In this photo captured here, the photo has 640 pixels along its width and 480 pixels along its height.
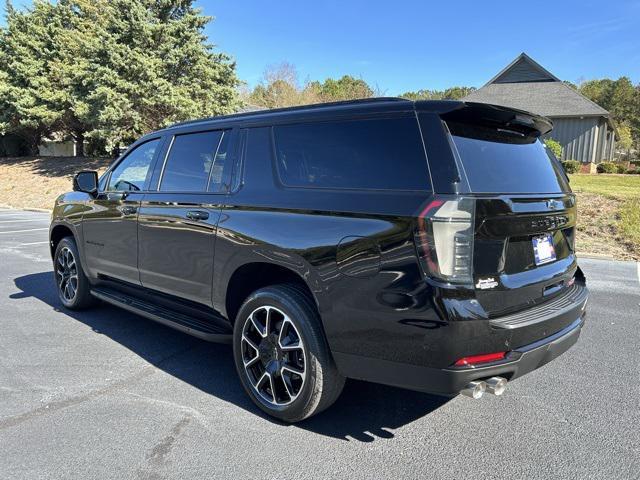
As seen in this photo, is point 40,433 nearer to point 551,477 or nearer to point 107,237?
point 107,237

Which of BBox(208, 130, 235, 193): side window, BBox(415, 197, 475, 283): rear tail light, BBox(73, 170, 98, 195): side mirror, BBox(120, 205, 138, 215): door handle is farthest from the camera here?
BBox(73, 170, 98, 195): side mirror

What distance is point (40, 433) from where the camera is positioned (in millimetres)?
2988

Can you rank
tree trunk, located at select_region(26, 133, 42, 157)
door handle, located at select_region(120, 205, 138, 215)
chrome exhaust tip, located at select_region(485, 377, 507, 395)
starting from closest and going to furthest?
chrome exhaust tip, located at select_region(485, 377, 507, 395) → door handle, located at select_region(120, 205, 138, 215) → tree trunk, located at select_region(26, 133, 42, 157)

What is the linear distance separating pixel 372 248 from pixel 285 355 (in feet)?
3.38

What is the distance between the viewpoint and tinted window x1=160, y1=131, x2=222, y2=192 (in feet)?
12.4

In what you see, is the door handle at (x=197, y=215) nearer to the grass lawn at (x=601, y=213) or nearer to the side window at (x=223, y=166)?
the side window at (x=223, y=166)

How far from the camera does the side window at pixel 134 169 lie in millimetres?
4480

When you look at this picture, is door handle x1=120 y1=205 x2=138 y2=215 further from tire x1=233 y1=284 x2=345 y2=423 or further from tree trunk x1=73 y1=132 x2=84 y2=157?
tree trunk x1=73 y1=132 x2=84 y2=157

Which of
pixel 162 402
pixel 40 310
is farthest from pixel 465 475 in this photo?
pixel 40 310

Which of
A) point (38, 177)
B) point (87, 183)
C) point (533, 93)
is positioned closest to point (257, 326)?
point (87, 183)

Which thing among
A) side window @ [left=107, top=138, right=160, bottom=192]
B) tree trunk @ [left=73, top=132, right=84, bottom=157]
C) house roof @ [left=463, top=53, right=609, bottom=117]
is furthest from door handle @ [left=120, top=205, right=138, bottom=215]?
house roof @ [left=463, top=53, right=609, bottom=117]

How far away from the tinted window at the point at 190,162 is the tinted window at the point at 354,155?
0.74 meters

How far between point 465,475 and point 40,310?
497 centimetres

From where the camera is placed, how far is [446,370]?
2420 mm
